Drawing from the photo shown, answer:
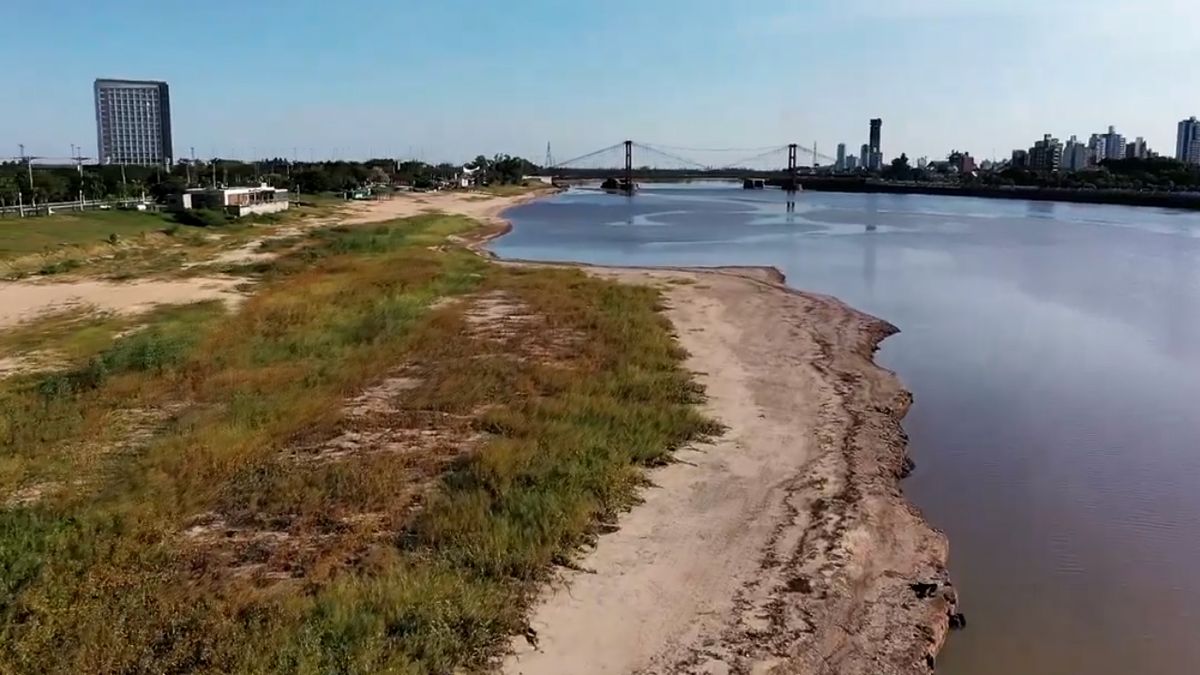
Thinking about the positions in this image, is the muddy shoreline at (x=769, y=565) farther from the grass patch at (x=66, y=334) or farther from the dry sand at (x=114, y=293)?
the dry sand at (x=114, y=293)

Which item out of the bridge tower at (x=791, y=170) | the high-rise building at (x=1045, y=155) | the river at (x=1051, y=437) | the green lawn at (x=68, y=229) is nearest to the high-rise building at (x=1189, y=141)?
the high-rise building at (x=1045, y=155)

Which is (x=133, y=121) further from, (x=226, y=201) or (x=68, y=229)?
(x=68, y=229)

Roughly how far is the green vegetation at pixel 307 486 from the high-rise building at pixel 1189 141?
198434 mm

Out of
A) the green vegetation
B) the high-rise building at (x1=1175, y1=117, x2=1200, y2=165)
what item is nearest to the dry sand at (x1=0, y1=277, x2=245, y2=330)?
the green vegetation

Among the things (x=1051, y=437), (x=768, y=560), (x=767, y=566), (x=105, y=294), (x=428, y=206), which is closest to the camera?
(x=767, y=566)

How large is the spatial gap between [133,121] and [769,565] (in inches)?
5476

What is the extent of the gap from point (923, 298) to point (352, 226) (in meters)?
29.7

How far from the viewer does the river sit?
7.19 meters

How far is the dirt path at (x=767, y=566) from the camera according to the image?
6.27 metres

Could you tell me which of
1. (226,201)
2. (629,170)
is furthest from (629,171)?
(226,201)

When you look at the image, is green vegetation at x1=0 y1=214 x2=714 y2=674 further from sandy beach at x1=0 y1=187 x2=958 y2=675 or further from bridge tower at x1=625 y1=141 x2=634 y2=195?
bridge tower at x1=625 y1=141 x2=634 y2=195

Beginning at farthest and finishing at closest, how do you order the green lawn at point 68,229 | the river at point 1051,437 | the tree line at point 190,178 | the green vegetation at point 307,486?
the tree line at point 190,178, the green lawn at point 68,229, the river at point 1051,437, the green vegetation at point 307,486

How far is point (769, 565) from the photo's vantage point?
7.56 metres

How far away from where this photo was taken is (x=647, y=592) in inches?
275
